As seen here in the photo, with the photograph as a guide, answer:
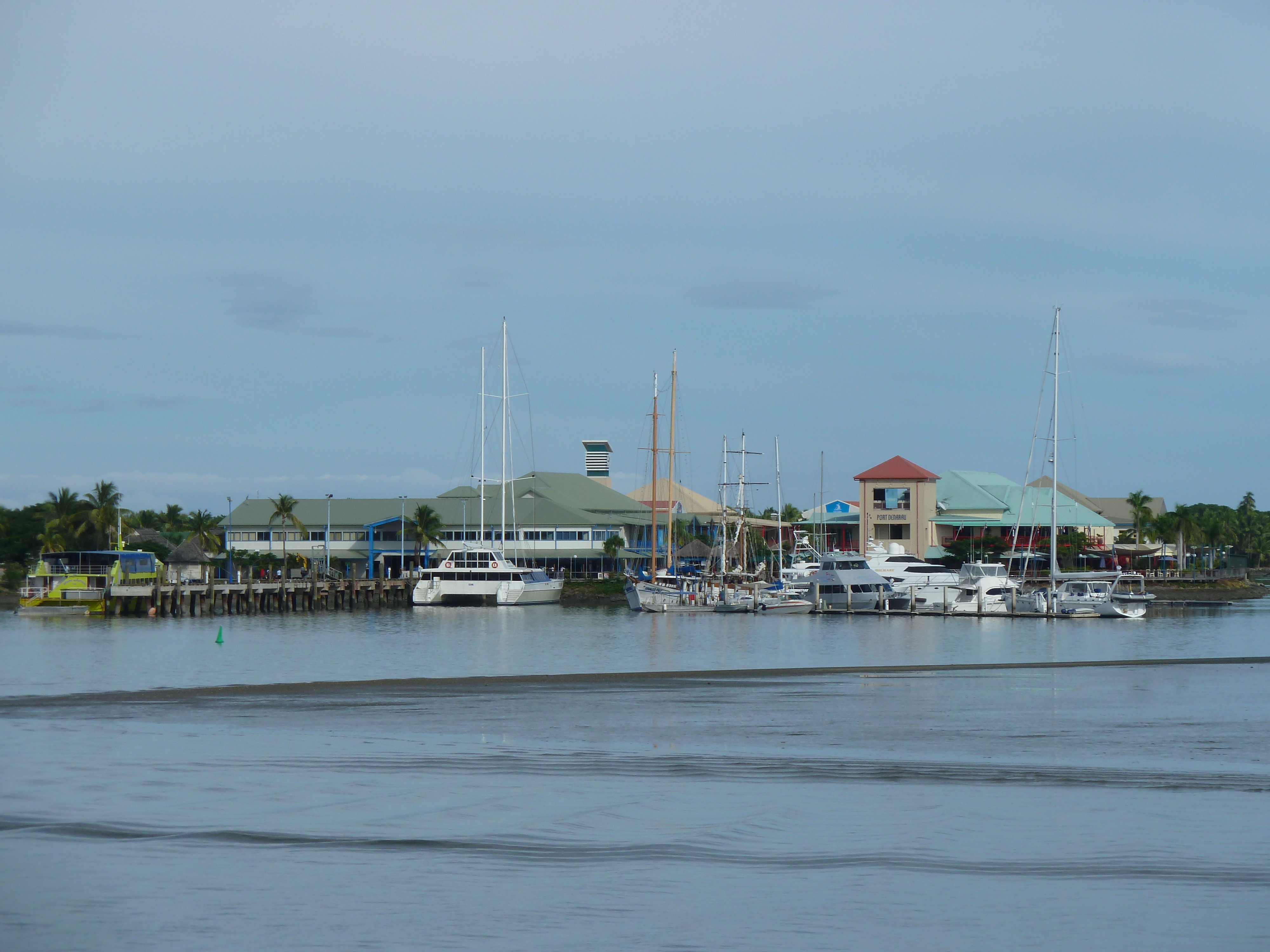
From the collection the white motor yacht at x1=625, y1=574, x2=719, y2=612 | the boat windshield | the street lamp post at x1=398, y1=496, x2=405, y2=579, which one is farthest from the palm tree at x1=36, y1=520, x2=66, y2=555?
the boat windshield

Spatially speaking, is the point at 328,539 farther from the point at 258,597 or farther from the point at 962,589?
the point at 962,589

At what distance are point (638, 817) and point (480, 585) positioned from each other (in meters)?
80.2

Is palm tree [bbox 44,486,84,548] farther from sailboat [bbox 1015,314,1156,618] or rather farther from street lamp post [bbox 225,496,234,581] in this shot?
sailboat [bbox 1015,314,1156,618]

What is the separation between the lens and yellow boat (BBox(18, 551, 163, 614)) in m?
80.4

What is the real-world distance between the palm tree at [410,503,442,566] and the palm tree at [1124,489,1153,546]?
232ft

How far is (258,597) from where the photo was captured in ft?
293

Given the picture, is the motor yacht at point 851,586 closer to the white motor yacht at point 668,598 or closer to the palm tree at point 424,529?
the white motor yacht at point 668,598

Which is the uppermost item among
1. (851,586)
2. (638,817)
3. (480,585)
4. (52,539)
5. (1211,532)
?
Answer: (1211,532)

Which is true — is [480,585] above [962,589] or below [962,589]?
A: below

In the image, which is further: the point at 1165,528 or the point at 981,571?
the point at 1165,528

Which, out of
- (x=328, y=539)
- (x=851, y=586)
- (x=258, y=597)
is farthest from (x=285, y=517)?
(x=851, y=586)

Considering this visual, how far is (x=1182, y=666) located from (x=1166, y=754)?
2060cm

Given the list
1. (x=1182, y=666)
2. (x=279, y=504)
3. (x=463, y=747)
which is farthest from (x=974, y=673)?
(x=279, y=504)

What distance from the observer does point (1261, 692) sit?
30.4 metres
